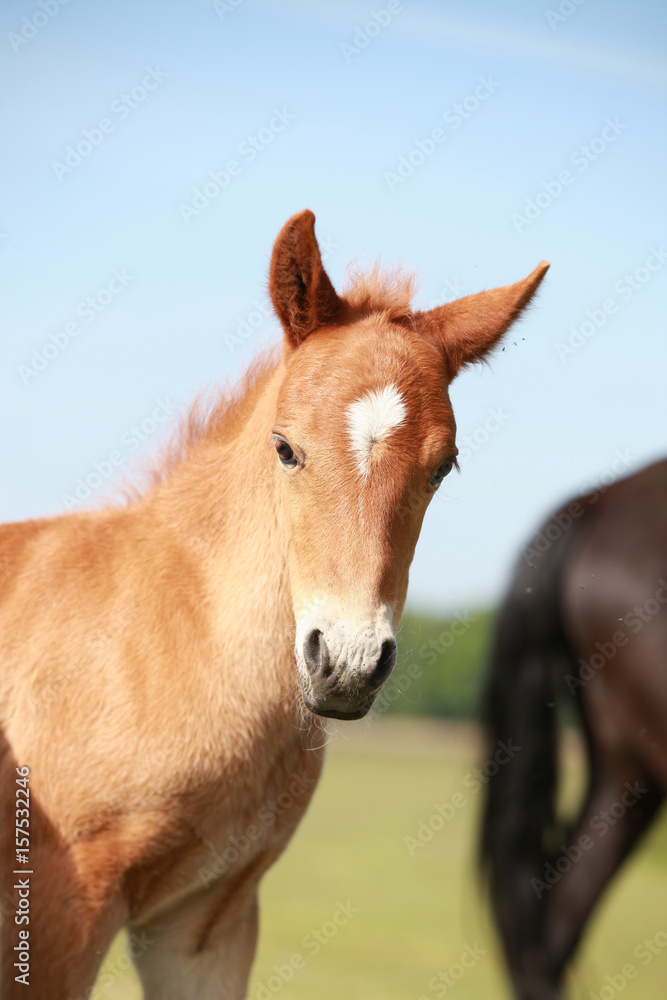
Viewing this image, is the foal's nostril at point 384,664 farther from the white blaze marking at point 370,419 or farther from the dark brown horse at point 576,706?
the dark brown horse at point 576,706

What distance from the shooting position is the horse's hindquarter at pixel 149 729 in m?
2.66

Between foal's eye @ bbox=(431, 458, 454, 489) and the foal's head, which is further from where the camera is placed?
foal's eye @ bbox=(431, 458, 454, 489)

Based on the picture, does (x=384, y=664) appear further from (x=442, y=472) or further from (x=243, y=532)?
(x=243, y=532)

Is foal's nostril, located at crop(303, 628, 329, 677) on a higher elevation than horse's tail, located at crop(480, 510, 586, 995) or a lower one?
higher

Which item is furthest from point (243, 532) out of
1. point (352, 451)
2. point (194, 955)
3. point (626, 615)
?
point (626, 615)

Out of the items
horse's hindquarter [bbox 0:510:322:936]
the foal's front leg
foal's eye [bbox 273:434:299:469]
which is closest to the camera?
foal's eye [bbox 273:434:299:469]

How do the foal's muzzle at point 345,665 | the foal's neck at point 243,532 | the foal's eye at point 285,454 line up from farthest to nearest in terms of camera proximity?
the foal's neck at point 243,532, the foal's eye at point 285,454, the foal's muzzle at point 345,665

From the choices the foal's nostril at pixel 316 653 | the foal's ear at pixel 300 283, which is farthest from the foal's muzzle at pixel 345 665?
the foal's ear at pixel 300 283

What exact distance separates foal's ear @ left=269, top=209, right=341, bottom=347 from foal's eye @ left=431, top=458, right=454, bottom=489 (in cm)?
59

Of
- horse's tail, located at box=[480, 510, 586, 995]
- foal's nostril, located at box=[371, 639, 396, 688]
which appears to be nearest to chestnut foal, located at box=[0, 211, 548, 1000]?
foal's nostril, located at box=[371, 639, 396, 688]

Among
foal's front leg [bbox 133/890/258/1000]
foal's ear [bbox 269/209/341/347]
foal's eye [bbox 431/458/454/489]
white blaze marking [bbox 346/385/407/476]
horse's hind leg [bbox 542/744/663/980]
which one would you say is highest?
foal's ear [bbox 269/209/341/347]

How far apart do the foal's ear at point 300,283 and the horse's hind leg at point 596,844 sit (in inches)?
109

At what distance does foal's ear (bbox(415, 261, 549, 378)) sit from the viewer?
2.85 metres

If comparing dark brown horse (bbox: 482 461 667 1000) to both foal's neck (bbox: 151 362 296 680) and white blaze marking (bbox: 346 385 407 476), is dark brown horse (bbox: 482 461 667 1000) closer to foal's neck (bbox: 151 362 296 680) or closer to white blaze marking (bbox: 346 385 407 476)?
foal's neck (bbox: 151 362 296 680)
